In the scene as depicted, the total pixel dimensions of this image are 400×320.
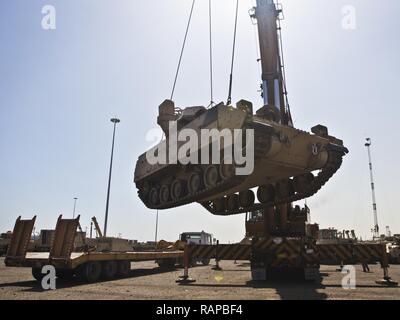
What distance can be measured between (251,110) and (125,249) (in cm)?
1200

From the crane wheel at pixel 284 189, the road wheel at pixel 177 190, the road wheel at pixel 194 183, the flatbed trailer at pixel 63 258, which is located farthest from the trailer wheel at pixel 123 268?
the crane wheel at pixel 284 189

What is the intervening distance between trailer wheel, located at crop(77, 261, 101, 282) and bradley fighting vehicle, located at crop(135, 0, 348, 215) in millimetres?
2967

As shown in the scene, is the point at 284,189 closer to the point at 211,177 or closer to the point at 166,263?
the point at 211,177

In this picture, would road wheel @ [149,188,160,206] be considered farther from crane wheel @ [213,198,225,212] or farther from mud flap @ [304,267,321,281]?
mud flap @ [304,267,321,281]

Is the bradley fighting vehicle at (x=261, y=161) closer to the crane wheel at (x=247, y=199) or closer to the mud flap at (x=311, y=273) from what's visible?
the crane wheel at (x=247, y=199)

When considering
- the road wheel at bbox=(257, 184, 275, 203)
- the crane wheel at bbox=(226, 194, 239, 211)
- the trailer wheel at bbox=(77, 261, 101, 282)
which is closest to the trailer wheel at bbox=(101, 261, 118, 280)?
the trailer wheel at bbox=(77, 261, 101, 282)

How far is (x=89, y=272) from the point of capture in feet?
43.5

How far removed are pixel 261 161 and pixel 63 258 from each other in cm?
717
